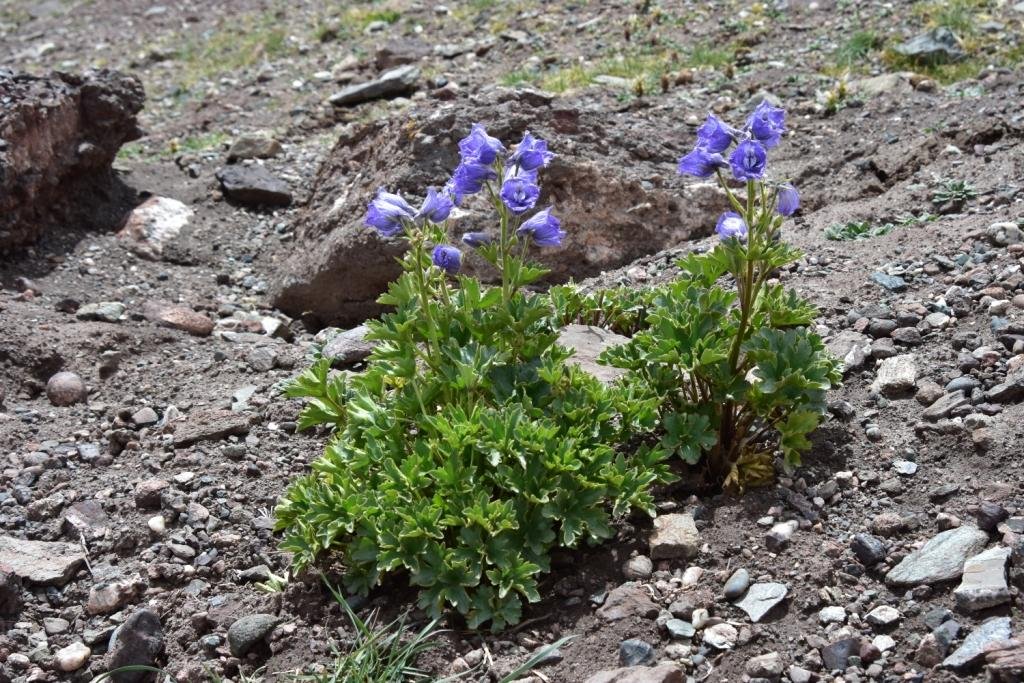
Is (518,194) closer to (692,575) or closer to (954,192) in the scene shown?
(692,575)

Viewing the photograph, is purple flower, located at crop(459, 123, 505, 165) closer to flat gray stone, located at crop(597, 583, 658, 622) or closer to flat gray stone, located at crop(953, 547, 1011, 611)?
flat gray stone, located at crop(597, 583, 658, 622)

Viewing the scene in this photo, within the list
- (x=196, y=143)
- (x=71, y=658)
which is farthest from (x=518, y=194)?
(x=196, y=143)

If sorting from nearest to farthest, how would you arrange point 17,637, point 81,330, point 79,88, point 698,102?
1. point 17,637
2. point 81,330
3. point 79,88
4. point 698,102

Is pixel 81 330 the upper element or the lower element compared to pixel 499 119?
lower

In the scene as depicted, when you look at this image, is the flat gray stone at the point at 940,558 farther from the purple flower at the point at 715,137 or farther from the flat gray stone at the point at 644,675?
the purple flower at the point at 715,137

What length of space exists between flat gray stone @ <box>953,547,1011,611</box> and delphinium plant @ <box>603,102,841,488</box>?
68 centimetres

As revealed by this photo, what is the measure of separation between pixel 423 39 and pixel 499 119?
13.5 feet

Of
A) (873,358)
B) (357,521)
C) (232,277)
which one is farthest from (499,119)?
(357,521)

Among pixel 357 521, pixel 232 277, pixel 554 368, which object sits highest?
pixel 554 368

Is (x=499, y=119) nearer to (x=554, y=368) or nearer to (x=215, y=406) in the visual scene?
(x=215, y=406)

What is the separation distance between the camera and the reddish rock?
5.93 metres

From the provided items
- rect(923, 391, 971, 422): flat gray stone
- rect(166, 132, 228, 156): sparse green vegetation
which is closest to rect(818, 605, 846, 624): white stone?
rect(923, 391, 971, 422): flat gray stone

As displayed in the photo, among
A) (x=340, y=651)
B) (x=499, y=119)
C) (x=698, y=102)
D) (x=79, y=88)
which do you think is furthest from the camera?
(x=698, y=102)

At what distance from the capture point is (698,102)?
25.4 ft
